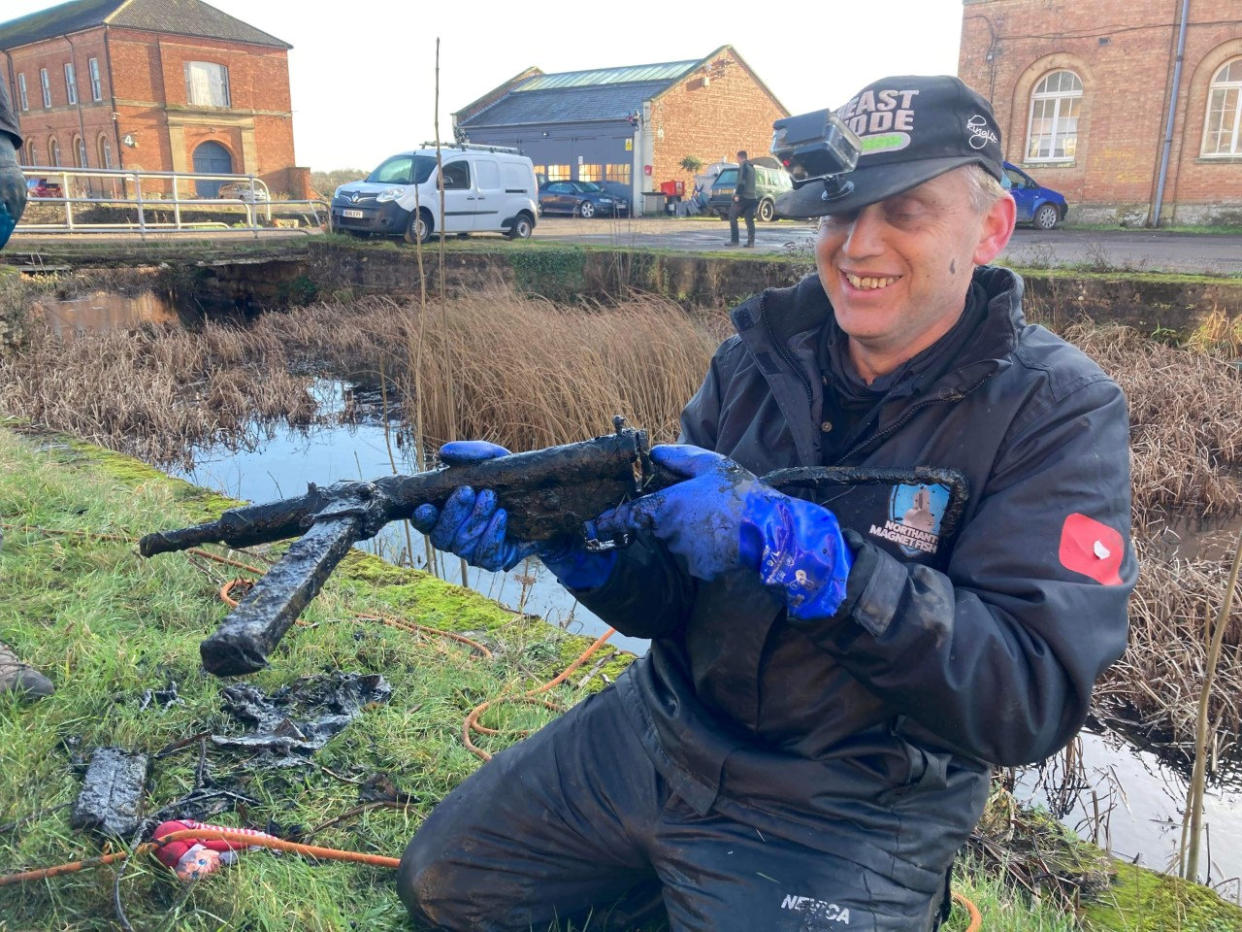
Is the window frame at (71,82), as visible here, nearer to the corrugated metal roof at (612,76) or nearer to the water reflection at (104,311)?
the corrugated metal roof at (612,76)

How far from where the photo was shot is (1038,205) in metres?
20.0

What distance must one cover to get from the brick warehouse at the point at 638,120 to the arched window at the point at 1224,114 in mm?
17657

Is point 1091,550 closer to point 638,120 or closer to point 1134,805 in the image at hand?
point 1134,805

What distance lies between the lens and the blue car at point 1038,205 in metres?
19.9

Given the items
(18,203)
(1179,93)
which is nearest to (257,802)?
(18,203)

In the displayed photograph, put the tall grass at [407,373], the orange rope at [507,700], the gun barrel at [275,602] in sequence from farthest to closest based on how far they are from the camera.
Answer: the tall grass at [407,373]
the orange rope at [507,700]
the gun barrel at [275,602]

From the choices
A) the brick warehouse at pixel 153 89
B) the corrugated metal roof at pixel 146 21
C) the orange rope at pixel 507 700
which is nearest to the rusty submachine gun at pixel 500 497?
the orange rope at pixel 507 700

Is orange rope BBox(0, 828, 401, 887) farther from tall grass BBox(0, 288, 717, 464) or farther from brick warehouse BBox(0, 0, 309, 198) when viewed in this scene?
brick warehouse BBox(0, 0, 309, 198)

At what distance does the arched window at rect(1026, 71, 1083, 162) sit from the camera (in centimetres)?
2175

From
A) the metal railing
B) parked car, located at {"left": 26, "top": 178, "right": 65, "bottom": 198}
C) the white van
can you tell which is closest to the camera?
the metal railing

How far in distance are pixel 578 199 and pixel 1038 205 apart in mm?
14734

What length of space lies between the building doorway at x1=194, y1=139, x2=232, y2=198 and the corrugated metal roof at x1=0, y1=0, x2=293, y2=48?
4.23 meters

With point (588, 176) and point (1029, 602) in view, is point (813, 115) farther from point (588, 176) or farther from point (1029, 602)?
point (588, 176)

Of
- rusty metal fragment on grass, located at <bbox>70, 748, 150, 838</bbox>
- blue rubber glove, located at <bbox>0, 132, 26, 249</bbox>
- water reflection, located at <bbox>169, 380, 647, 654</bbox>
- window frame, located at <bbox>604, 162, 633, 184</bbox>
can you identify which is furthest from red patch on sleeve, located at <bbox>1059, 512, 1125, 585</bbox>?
window frame, located at <bbox>604, 162, 633, 184</bbox>
